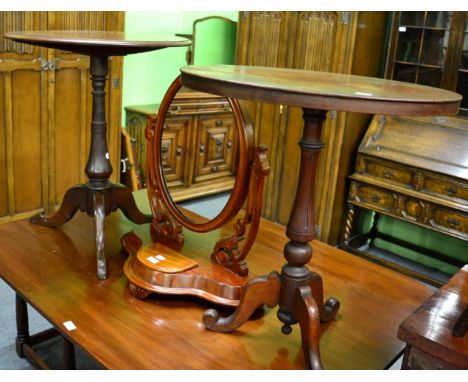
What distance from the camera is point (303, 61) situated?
347 cm

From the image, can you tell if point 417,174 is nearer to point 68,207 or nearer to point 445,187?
point 445,187

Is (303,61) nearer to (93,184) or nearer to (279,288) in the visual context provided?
(93,184)

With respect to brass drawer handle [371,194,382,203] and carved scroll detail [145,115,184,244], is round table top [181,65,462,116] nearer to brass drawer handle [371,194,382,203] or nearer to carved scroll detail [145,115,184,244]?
carved scroll detail [145,115,184,244]

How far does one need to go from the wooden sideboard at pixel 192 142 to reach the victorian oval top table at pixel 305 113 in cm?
252

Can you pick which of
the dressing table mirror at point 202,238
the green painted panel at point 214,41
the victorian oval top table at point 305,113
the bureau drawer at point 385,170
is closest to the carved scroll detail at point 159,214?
the dressing table mirror at point 202,238

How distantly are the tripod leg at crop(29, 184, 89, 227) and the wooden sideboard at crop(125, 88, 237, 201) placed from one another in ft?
6.08

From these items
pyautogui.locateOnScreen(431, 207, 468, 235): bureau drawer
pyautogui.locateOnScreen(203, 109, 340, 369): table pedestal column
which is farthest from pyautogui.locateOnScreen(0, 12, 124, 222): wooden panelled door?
pyautogui.locateOnScreen(203, 109, 340, 369): table pedestal column

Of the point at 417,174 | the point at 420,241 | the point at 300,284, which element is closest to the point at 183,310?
the point at 300,284

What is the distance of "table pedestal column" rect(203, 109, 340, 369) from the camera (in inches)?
55.3

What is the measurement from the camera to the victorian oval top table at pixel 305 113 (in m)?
1.17

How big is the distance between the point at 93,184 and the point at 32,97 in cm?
141

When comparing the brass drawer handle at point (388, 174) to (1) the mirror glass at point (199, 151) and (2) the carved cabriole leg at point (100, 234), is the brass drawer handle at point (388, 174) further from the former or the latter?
(2) the carved cabriole leg at point (100, 234)

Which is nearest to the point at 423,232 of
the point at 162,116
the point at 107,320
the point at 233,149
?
the point at 233,149

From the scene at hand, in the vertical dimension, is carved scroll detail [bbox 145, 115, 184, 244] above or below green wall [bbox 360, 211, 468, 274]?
above
